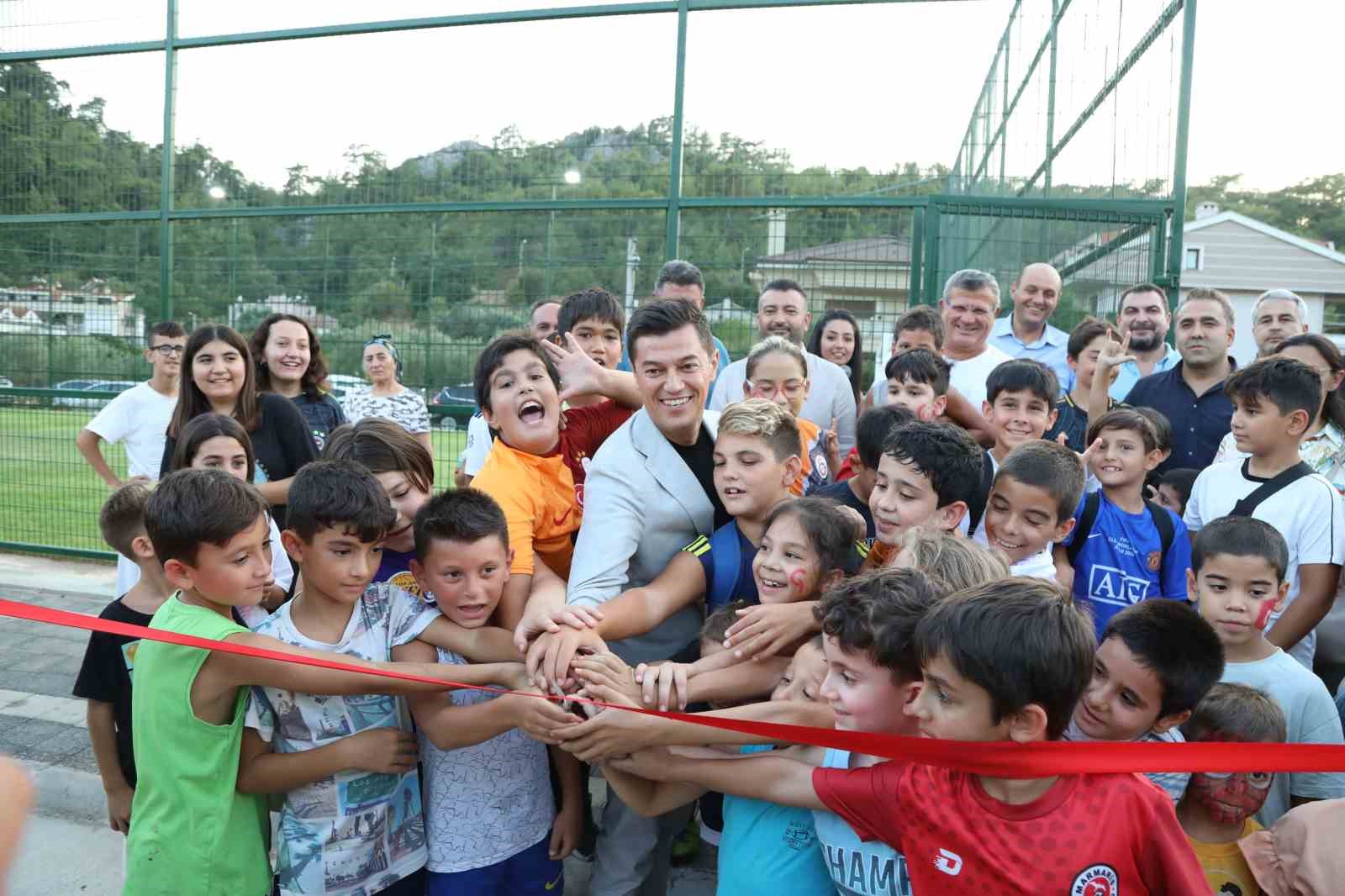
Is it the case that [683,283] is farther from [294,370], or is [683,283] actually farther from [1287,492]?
[1287,492]

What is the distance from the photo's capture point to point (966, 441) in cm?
266

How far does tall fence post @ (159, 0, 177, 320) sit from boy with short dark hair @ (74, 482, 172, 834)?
4660 millimetres

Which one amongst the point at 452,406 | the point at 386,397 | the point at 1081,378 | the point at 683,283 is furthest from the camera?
the point at 452,406

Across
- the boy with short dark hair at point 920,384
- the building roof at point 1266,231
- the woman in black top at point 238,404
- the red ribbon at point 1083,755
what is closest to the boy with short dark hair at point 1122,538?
the boy with short dark hair at point 920,384

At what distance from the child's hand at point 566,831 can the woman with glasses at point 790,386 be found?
137 cm

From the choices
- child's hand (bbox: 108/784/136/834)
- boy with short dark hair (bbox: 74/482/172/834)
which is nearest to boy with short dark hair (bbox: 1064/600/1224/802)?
boy with short dark hair (bbox: 74/482/172/834)

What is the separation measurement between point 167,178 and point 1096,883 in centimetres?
736

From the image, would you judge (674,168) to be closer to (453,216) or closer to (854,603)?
(453,216)

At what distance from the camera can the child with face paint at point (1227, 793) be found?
7.20 ft

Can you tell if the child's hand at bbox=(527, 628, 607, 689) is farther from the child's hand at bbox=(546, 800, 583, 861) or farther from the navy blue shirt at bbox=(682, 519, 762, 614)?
the child's hand at bbox=(546, 800, 583, 861)

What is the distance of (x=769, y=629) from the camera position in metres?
2.20

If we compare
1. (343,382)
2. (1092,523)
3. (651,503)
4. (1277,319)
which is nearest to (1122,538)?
(1092,523)

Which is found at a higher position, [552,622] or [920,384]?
[920,384]

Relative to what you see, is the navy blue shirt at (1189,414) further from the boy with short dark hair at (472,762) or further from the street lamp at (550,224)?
the street lamp at (550,224)
